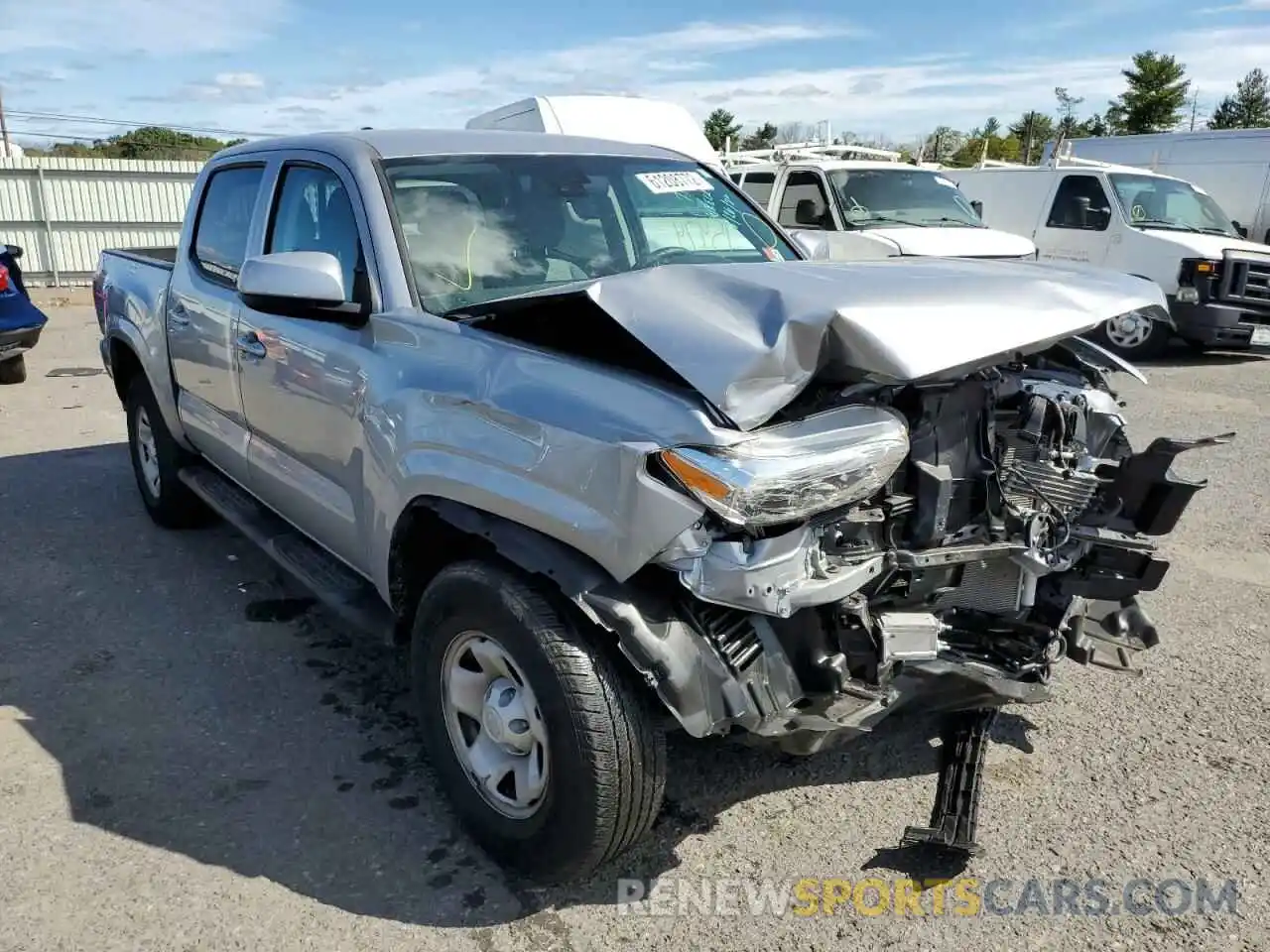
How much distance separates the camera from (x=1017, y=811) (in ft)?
9.88

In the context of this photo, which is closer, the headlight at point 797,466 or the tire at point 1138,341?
the headlight at point 797,466

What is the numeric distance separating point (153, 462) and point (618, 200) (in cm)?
323

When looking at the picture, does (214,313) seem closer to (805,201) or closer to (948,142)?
(805,201)

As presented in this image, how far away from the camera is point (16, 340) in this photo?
906 centimetres

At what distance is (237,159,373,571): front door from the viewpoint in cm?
319

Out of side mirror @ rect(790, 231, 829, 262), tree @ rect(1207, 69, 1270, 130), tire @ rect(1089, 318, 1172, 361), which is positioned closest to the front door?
side mirror @ rect(790, 231, 829, 262)

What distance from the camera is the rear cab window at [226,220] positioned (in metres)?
4.21

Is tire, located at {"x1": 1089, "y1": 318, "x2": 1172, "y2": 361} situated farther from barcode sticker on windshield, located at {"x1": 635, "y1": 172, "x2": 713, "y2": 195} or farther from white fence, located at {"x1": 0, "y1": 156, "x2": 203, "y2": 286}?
white fence, located at {"x1": 0, "y1": 156, "x2": 203, "y2": 286}

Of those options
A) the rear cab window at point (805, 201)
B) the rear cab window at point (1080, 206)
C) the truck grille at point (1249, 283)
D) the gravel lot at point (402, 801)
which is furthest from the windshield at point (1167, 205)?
the gravel lot at point (402, 801)

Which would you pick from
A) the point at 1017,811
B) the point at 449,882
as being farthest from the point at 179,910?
the point at 1017,811

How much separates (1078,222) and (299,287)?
1156cm

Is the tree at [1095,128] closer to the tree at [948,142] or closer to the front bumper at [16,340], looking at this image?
the tree at [948,142]

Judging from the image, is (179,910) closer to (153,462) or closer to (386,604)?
(386,604)

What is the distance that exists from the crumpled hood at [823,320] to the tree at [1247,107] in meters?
50.9
